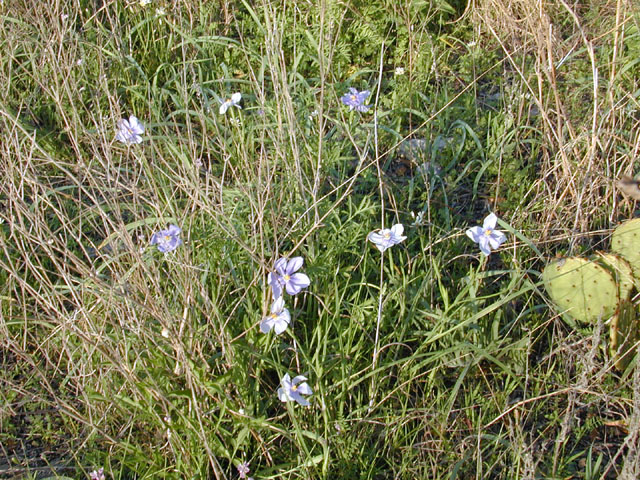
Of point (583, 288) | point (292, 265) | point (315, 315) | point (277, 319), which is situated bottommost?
point (315, 315)

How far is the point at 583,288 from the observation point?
2146mm

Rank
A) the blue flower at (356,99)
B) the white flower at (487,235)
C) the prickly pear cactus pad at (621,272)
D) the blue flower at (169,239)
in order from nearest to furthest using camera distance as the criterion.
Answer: the blue flower at (169,239) < the white flower at (487,235) < the prickly pear cactus pad at (621,272) < the blue flower at (356,99)

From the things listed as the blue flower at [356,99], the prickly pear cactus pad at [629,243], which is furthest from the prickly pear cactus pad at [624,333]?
the blue flower at [356,99]

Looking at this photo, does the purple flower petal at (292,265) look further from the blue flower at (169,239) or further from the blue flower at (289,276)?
the blue flower at (169,239)

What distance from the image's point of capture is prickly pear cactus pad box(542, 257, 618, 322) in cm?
215

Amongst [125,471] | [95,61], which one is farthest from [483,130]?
[125,471]

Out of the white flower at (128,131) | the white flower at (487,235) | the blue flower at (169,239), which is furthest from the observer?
the white flower at (487,235)

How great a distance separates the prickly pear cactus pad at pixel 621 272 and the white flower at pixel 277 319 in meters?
1.07

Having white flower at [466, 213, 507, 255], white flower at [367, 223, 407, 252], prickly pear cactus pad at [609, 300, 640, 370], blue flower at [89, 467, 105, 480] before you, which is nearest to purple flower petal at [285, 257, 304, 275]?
white flower at [367, 223, 407, 252]

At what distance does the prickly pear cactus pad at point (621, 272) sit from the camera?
2.21m

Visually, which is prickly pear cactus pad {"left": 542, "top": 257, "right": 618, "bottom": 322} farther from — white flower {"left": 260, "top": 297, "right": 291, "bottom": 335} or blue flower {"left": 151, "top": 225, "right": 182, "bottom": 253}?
blue flower {"left": 151, "top": 225, "right": 182, "bottom": 253}

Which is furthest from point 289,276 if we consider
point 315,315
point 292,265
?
point 315,315

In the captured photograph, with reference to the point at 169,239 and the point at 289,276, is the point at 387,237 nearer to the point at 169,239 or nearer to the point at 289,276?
the point at 289,276

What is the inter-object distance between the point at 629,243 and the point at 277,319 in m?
1.22
